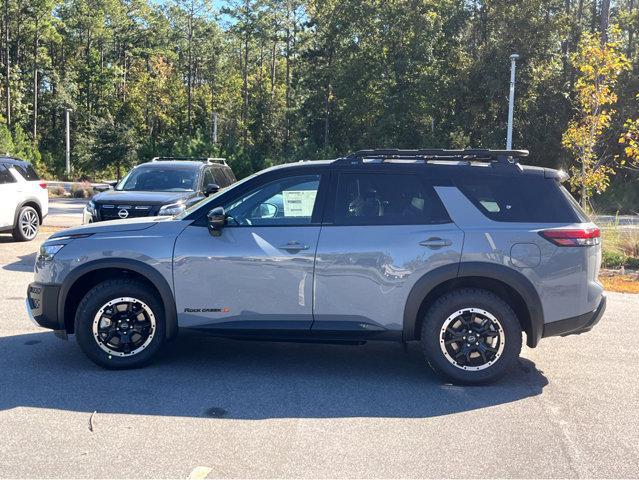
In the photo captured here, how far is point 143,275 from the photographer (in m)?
5.77

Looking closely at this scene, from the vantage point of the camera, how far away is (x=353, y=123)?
152 ft

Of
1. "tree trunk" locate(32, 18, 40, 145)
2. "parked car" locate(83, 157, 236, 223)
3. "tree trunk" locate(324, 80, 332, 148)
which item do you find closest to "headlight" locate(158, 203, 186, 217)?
"parked car" locate(83, 157, 236, 223)

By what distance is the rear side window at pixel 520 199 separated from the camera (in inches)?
224

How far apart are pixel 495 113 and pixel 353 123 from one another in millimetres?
9824

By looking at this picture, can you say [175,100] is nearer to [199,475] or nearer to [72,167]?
[72,167]

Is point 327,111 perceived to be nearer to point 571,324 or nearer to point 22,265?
point 22,265

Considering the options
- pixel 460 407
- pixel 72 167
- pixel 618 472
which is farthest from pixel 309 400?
pixel 72 167

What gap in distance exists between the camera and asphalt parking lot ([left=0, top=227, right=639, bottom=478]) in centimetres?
419

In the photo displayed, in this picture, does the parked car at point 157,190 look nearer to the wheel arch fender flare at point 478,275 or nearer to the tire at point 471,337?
the wheel arch fender flare at point 478,275

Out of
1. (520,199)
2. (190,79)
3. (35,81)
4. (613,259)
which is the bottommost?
(613,259)

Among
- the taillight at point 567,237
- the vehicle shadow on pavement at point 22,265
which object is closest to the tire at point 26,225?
the vehicle shadow on pavement at point 22,265

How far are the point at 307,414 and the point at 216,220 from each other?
1749 millimetres

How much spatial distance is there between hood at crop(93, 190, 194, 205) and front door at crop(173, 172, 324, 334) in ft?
18.8

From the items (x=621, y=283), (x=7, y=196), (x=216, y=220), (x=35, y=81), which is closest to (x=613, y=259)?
(x=621, y=283)
